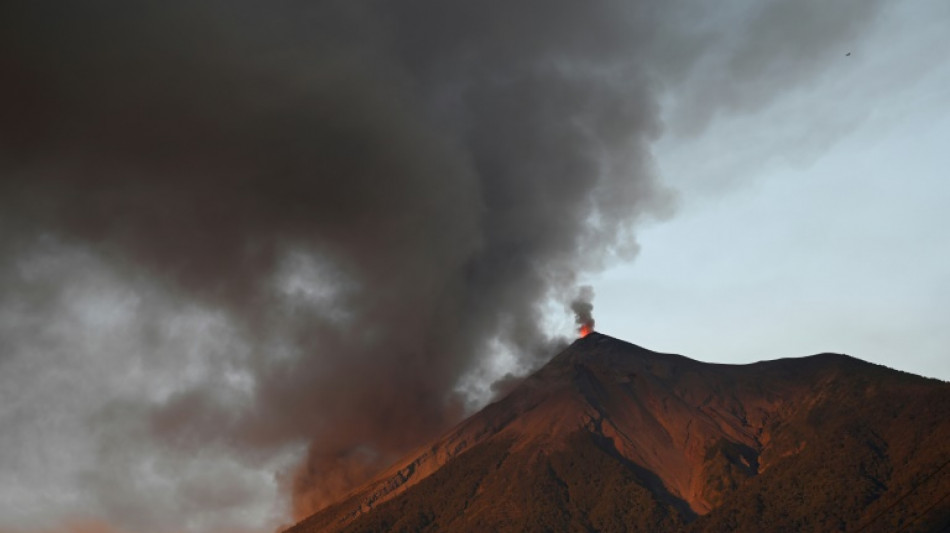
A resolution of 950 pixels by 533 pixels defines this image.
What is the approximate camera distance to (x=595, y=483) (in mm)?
166375

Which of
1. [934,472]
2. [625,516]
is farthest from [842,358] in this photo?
[625,516]

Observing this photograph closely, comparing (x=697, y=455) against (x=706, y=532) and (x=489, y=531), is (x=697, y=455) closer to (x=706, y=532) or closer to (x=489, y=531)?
(x=706, y=532)

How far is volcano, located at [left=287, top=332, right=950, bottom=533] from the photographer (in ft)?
456

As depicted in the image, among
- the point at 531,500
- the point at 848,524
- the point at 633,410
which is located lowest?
the point at 848,524

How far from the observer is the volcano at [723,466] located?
13888 centimetres

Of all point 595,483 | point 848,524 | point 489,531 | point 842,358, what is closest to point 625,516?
point 595,483

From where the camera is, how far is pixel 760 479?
15238 cm

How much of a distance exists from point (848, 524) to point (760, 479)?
20709 mm

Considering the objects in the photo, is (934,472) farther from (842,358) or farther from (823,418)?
(842,358)

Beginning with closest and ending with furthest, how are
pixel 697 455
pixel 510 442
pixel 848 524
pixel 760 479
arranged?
pixel 848 524, pixel 760 479, pixel 697 455, pixel 510 442

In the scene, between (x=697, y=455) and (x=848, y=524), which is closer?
(x=848, y=524)

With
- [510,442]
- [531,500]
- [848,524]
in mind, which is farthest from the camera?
[510,442]

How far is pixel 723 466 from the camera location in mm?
162000

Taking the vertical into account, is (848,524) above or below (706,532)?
below
